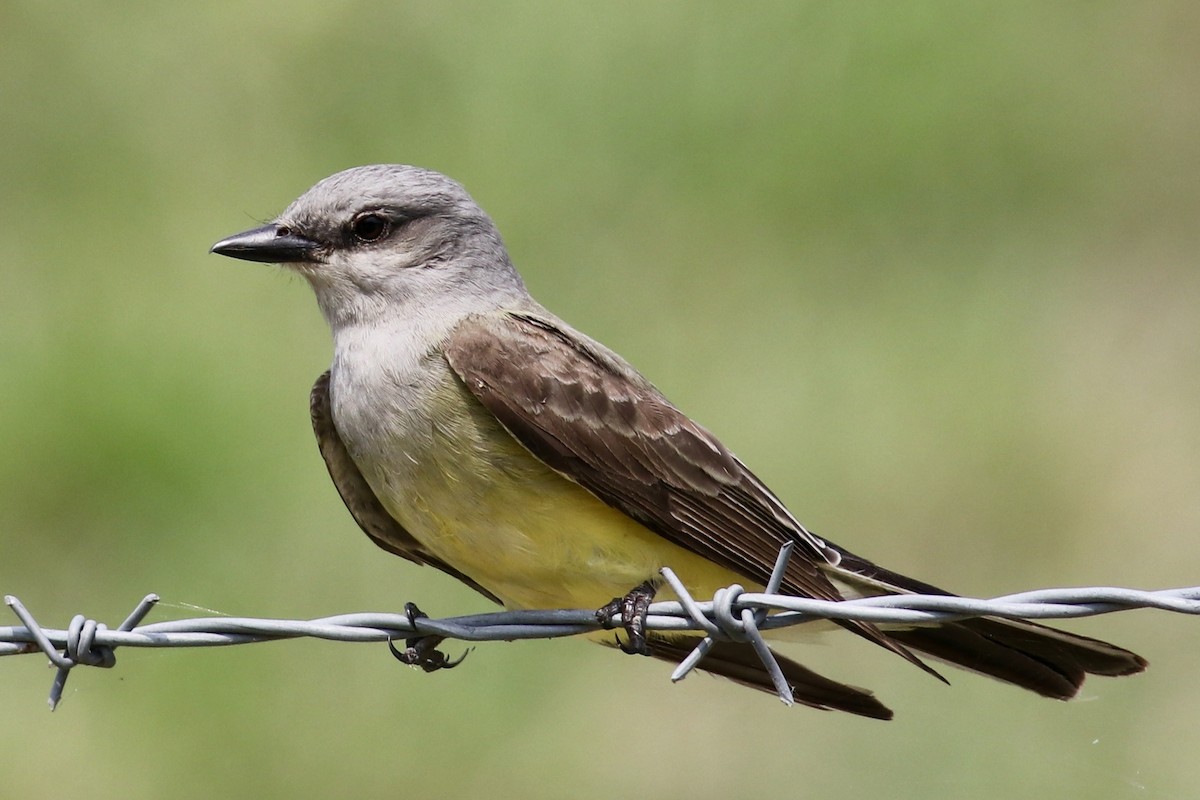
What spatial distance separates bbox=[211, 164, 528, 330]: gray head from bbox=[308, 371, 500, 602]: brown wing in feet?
0.87

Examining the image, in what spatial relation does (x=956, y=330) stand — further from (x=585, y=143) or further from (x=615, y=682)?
(x=615, y=682)

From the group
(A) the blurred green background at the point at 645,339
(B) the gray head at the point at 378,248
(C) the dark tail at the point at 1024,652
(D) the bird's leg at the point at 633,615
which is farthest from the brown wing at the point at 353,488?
(A) the blurred green background at the point at 645,339

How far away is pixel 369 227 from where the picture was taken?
4836mm

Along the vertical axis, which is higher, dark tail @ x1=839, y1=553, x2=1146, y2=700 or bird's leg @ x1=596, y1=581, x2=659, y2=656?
dark tail @ x1=839, y1=553, x2=1146, y2=700

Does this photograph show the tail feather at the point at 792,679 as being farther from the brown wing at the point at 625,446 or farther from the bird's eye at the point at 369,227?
the bird's eye at the point at 369,227

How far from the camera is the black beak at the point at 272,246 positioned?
4688 mm

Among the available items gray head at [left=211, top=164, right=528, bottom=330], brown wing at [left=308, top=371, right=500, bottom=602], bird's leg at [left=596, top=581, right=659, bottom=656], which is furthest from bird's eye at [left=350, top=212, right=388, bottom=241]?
bird's leg at [left=596, top=581, right=659, bottom=656]

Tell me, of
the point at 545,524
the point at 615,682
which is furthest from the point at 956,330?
the point at 545,524

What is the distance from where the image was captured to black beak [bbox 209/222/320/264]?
15.4 ft

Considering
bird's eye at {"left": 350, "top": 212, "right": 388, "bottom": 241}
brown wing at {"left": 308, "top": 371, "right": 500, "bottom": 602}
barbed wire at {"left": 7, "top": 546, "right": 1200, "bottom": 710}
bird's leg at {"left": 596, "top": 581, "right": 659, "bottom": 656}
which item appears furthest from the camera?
bird's eye at {"left": 350, "top": 212, "right": 388, "bottom": 241}

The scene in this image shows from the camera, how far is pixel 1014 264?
9.13 m

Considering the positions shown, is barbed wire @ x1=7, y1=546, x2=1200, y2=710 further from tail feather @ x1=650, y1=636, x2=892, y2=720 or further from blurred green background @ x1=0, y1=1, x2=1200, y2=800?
blurred green background @ x1=0, y1=1, x2=1200, y2=800

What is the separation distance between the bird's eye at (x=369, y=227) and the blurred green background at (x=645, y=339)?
2425 mm

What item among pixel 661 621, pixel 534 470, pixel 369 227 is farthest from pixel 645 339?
pixel 661 621
